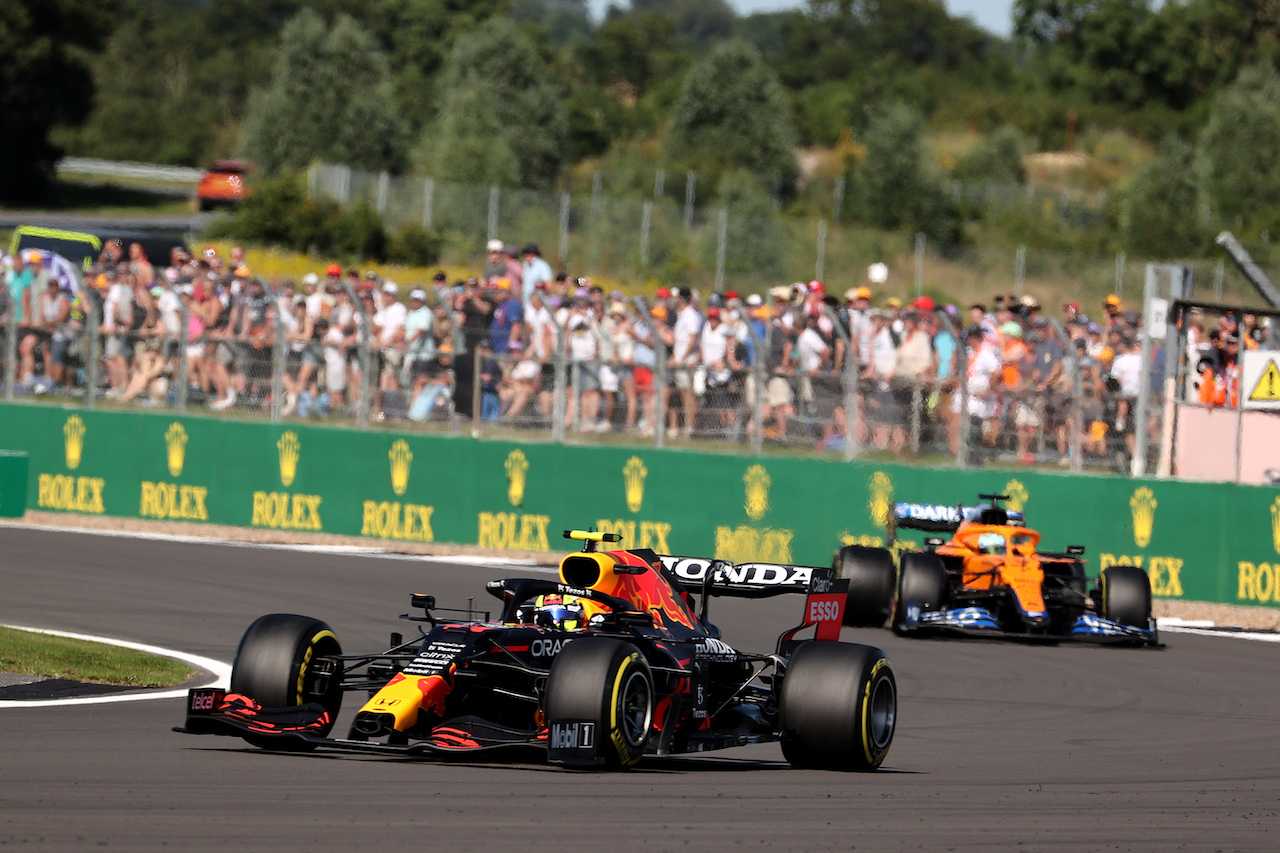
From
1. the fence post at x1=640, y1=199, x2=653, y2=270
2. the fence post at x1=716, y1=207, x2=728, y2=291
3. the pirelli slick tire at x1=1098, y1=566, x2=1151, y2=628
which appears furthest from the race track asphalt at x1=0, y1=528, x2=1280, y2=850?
the fence post at x1=640, y1=199, x2=653, y2=270

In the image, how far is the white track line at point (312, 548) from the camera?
2009 cm

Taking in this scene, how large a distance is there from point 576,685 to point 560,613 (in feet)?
3.89

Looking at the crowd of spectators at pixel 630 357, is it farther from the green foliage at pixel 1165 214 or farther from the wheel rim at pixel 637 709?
the green foliage at pixel 1165 214

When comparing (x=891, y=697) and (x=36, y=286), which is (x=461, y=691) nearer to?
(x=891, y=697)

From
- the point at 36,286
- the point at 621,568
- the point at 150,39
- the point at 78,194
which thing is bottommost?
the point at 621,568

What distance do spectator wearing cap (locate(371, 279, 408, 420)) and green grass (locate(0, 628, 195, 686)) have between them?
25.9ft

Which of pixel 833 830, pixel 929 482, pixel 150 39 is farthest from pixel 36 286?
pixel 150 39

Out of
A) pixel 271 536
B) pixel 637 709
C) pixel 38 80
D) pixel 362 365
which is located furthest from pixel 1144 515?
pixel 38 80

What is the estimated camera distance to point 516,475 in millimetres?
20578

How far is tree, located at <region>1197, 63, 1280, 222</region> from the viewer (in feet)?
165

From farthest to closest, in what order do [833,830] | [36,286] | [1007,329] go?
[36,286]
[1007,329]
[833,830]

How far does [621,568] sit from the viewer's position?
374 inches

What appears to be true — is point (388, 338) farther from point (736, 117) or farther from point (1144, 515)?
point (736, 117)

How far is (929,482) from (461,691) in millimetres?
11086
